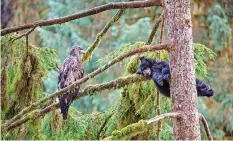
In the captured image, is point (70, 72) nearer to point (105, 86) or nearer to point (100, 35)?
point (100, 35)

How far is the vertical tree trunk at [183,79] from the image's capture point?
5.79 feet

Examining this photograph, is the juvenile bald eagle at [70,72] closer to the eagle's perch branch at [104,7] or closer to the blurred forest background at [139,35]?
the eagle's perch branch at [104,7]

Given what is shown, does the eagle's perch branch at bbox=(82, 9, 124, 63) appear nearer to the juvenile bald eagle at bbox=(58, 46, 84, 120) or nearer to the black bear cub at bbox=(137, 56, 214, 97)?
the juvenile bald eagle at bbox=(58, 46, 84, 120)

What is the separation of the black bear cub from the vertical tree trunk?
174mm

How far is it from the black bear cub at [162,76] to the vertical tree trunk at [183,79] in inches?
6.8

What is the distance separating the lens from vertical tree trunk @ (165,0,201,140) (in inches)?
69.4

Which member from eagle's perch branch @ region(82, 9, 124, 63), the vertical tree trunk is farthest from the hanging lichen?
the vertical tree trunk

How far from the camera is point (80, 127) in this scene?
9.20ft

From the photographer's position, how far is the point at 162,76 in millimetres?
1975

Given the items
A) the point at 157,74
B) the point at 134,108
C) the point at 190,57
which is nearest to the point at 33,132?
the point at 134,108

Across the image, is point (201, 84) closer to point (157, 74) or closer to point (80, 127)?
point (157, 74)

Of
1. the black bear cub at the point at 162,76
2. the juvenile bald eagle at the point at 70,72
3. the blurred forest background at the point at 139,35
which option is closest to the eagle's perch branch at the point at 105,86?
the black bear cub at the point at 162,76

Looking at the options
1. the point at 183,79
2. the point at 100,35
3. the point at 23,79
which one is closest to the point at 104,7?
the point at 100,35

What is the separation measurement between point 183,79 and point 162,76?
21 centimetres
